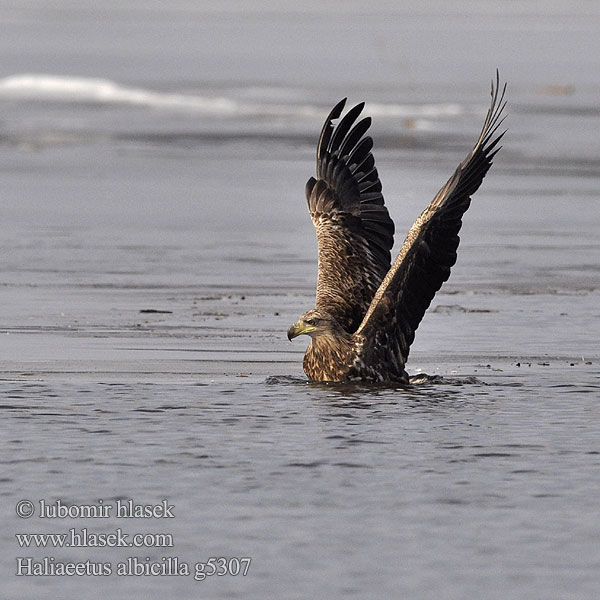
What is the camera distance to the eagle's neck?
12.6m

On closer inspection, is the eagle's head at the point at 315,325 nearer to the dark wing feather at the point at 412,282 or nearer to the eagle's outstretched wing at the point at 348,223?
the dark wing feather at the point at 412,282

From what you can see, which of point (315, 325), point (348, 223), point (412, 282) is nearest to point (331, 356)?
point (315, 325)

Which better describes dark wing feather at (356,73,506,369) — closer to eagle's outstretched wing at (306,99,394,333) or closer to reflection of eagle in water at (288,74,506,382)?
reflection of eagle in water at (288,74,506,382)

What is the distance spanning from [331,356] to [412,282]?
2.41ft

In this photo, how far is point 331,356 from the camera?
12656mm

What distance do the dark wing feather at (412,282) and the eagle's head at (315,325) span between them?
0.73ft

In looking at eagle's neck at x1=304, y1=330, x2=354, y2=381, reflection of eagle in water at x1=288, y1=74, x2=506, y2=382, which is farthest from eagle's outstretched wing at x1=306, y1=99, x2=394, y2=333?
eagle's neck at x1=304, y1=330, x2=354, y2=381

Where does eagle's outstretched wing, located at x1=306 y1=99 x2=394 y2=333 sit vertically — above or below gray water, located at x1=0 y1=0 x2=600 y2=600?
above

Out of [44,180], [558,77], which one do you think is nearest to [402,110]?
[44,180]

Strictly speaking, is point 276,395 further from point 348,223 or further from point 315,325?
point 348,223

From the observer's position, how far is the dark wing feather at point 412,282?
12.5 m

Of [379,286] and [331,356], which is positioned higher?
[379,286]

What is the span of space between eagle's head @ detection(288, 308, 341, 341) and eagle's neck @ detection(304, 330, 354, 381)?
0.12 ft

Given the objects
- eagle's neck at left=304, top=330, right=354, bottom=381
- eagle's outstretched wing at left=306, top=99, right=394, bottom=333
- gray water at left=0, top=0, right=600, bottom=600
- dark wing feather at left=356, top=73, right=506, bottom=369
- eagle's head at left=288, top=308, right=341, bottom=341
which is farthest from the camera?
eagle's outstretched wing at left=306, top=99, right=394, bottom=333
